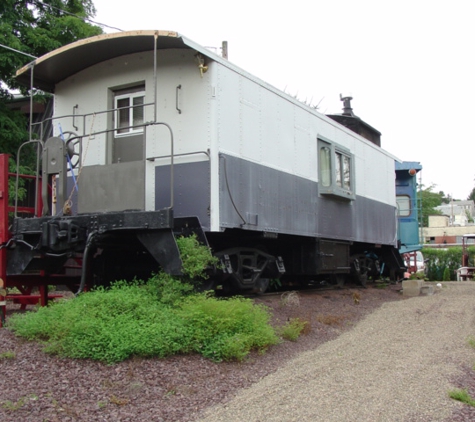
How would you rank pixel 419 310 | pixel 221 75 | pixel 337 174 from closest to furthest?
pixel 221 75 → pixel 419 310 → pixel 337 174

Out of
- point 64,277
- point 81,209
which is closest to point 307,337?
point 81,209

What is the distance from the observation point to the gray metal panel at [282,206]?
7.15m

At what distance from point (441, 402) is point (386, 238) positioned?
929 centimetres

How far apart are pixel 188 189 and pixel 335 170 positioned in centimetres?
397

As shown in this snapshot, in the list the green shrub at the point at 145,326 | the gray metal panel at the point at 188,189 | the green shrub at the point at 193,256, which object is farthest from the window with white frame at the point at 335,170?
the green shrub at the point at 145,326

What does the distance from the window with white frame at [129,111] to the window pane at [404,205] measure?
10.6m

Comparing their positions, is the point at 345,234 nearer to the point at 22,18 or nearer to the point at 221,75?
the point at 221,75

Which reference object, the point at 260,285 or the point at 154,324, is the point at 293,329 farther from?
the point at 260,285

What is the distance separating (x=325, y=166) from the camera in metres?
9.97

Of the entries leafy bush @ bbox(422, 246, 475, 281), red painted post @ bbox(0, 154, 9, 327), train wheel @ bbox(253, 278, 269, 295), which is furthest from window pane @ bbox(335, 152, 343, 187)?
leafy bush @ bbox(422, 246, 475, 281)

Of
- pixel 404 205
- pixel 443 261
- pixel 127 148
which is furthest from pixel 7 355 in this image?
pixel 443 261

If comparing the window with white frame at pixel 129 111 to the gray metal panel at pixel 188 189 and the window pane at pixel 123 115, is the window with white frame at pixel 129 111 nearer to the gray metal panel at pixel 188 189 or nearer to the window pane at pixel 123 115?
the window pane at pixel 123 115

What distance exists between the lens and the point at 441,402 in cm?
427

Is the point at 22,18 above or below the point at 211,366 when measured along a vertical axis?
above
